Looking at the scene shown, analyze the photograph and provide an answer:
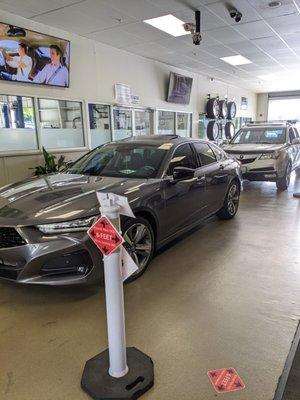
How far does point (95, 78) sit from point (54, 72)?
1.25m

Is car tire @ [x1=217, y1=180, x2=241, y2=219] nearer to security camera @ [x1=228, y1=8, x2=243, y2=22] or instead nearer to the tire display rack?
security camera @ [x1=228, y1=8, x2=243, y2=22]

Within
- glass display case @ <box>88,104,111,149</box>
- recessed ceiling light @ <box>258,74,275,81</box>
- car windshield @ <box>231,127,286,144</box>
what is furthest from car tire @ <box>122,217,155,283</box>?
recessed ceiling light @ <box>258,74,275,81</box>

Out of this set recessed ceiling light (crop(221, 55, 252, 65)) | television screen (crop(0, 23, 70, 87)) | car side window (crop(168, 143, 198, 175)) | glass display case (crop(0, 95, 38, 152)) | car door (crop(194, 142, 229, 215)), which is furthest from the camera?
recessed ceiling light (crop(221, 55, 252, 65))

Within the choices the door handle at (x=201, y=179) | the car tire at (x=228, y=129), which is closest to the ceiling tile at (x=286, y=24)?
the door handle at (x=201, y=179)

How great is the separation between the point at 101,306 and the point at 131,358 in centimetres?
68

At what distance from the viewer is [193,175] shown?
137 inches

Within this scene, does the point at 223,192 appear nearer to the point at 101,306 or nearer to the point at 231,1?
the point at 101,306

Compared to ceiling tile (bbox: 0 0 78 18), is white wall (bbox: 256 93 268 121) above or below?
below

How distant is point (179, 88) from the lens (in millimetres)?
9641

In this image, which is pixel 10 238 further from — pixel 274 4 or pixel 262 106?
pixel 262 106

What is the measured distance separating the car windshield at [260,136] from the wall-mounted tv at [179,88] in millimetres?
2536

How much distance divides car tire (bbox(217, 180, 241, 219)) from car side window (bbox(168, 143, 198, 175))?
3.44 ft

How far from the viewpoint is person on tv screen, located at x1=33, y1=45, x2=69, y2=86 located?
5.59 m

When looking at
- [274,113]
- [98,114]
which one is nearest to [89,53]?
[98,114]
